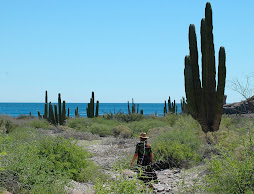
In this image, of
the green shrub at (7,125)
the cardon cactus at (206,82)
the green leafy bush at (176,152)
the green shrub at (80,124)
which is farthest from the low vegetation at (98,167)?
the green shrub at (80,124)

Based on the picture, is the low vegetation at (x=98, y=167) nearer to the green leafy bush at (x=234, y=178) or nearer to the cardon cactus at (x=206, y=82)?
the green leafy bush at (x=234, y=178)

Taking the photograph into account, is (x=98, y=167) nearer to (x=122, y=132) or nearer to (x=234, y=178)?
(x=234, y=178)

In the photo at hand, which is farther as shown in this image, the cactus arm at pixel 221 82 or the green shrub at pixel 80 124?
the green shrub at pixel 80 124

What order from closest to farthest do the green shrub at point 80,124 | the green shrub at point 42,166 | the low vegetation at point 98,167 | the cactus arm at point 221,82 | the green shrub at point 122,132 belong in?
the low vegetation at point 98,167 < the green shrub at point 42,166 < the cactus arm at point 221,82 < the green shrub at point 122,132 < the green shrub at point 80,124

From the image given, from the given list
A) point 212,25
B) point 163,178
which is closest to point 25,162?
point 163,178

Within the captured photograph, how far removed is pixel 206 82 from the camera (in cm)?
1675

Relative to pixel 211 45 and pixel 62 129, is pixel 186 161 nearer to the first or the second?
pixel 211 45

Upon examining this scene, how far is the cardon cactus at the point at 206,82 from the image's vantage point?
16688mm

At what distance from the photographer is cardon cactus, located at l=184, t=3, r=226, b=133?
54.7 feet

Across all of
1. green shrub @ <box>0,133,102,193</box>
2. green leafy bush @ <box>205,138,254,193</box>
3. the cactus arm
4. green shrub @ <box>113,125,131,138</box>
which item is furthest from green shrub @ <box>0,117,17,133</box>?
green leafy bush @ <box>205,138,254,193</box>

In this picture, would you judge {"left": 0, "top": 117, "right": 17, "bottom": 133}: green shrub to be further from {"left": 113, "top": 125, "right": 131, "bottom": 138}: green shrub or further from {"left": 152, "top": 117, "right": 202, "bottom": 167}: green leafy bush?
{"left": 152, "top": 117, "right": 202, "bottom": 167}: green leafy bush

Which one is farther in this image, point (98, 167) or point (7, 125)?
point (7, 125)

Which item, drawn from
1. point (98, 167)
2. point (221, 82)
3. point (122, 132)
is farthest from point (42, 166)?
point (122, 132)

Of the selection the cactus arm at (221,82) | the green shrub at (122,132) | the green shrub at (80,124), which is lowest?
the green shrub at (122,132)
